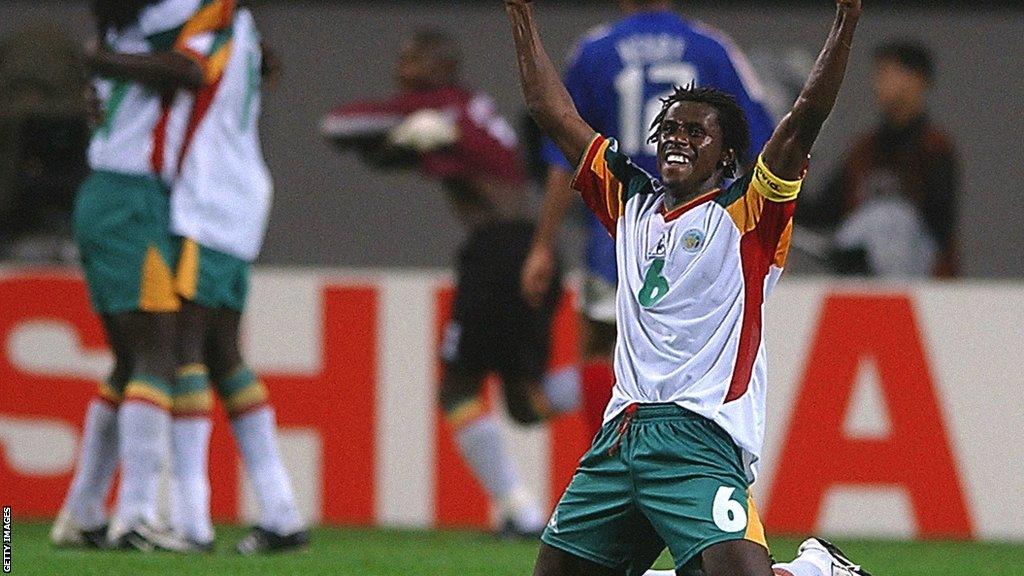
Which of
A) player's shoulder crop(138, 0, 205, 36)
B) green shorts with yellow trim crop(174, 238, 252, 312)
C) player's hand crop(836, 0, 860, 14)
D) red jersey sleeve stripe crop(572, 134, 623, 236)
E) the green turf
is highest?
player's hand crop(836, 0, 860, 14)

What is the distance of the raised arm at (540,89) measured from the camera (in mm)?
5613

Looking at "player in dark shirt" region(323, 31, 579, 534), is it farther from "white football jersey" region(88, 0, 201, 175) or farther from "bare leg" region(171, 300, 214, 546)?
"white football jersey" region(88, 0, 201, 175)

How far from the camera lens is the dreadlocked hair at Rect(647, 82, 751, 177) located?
541 centimetres

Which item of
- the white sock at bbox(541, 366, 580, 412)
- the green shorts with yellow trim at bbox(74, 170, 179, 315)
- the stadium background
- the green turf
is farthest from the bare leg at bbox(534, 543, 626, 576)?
the stadium background

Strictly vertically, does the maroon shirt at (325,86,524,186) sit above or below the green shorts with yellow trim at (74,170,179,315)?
above

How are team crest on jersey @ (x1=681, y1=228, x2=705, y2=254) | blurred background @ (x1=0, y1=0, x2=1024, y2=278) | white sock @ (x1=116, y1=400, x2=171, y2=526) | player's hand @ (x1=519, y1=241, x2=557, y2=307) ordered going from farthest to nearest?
blurred background @ (x1=0, y1=0, x2=1024, y2=278) < player's hand @ (x1=519, y1=241, x2=557, y2=307) < white sock @ (x1=116, y1=400, x2=171, y2=526) < team crest on jersey @ (x1=681, y1=228, x2=705, y2=254)

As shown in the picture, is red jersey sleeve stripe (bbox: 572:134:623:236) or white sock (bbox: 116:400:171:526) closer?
red jersey sleeve stripe (bbox: 572:134:623:236)

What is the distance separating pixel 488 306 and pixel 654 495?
13.2 ft

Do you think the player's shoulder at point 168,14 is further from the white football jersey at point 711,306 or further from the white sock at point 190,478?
the white football jersey at point 711,306

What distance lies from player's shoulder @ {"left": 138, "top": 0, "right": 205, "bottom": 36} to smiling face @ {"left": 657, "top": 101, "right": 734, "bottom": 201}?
2.57 m

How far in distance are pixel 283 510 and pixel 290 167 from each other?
6.11m

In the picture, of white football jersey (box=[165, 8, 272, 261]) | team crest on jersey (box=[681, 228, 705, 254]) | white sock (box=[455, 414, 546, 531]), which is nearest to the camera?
team crest on jersey (box=[681, 228, 705, 254])

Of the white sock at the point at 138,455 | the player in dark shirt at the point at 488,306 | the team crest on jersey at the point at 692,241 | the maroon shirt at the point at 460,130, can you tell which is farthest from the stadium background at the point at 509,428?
the team crest on jersey at the point at 692,241

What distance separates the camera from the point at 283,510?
746 cm
